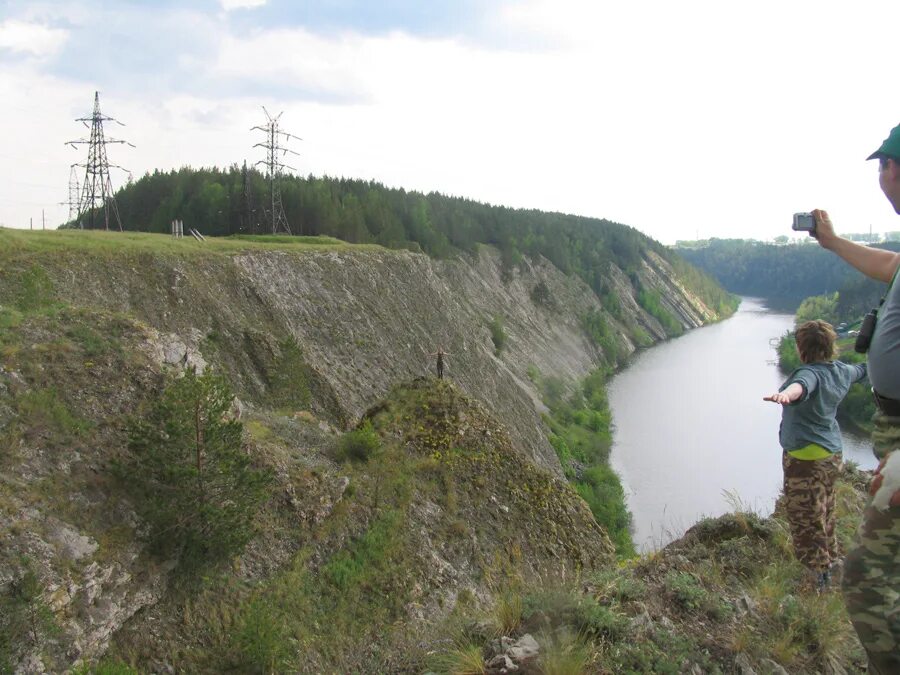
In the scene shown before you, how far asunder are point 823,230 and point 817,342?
1314 mm

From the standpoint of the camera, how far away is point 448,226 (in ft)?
→ 211

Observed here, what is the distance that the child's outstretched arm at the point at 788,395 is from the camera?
4.11 meters

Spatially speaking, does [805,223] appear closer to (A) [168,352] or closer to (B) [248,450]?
(B) [248,450]

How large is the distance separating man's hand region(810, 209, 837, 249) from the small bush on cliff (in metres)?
7.76

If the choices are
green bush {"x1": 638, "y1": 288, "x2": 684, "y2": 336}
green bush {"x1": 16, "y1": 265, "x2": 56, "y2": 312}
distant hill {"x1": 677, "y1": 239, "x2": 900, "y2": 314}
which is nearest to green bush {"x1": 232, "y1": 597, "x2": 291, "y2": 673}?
green bush {"x1": 16, "y1": 265, "x2": 56, "y2": 312}

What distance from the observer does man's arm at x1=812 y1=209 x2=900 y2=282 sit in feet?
10.3

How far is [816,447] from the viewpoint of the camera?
4824 millimetres

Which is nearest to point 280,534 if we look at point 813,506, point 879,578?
point 813,506

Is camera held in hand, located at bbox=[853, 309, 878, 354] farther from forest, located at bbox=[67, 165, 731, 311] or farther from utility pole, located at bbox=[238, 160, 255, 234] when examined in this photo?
utility pole, located at bbox=[238, 160, 255, 234]

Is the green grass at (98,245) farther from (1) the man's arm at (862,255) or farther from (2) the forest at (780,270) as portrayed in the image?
(2) the forest at (780,270)

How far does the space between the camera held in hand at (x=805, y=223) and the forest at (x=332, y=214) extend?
39911 mm

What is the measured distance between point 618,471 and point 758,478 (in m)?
7.48

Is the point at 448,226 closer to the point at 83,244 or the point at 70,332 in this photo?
the point at 83,244

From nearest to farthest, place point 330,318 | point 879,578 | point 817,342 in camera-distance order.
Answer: point 879,578
point 817,342
point 330,318
